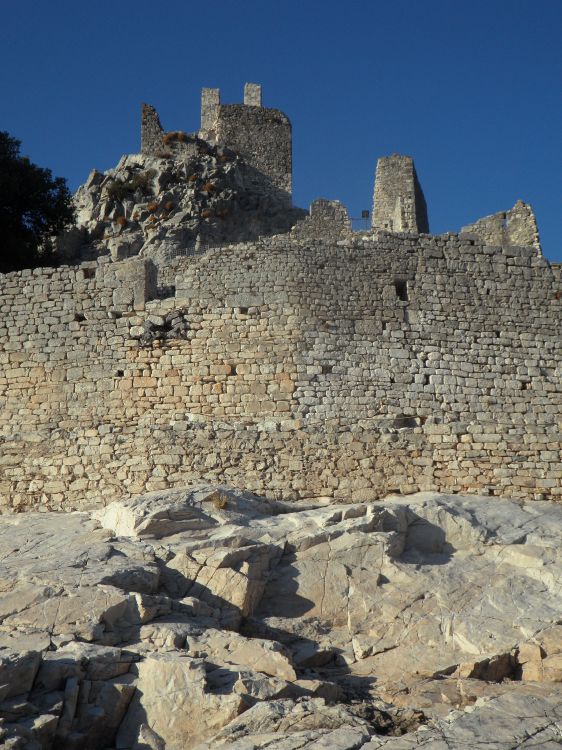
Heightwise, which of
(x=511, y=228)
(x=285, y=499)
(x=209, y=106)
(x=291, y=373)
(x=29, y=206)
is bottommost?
(x=285, y=499)

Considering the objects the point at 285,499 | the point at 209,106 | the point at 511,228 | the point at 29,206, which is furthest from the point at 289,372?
the point at 209,106

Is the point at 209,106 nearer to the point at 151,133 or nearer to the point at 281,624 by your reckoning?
the point at 151,133

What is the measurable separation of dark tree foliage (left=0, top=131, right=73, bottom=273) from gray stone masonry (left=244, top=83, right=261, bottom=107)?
13045 millimetres

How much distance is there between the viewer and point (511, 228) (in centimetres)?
1961

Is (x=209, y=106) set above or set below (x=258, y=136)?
above

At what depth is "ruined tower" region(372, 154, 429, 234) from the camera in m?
24.5

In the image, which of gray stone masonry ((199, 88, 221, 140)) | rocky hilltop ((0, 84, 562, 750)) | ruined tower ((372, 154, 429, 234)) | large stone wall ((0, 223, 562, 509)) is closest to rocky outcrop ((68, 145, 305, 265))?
ruined tower ((372, 154, 429, 234))

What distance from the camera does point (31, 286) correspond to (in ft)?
45.8

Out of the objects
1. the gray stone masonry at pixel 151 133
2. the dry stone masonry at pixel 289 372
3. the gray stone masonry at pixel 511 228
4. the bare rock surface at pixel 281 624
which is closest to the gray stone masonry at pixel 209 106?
the gray stone masonry at pixel 151 133

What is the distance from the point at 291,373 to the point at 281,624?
4539mm

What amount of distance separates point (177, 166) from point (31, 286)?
11720 mm

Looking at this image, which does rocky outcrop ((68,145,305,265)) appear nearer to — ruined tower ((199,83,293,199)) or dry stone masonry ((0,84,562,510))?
ruined tower ((199,83,293,199))

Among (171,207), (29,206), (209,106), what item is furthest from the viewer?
(209,106)

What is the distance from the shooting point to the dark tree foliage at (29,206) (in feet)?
68.2
